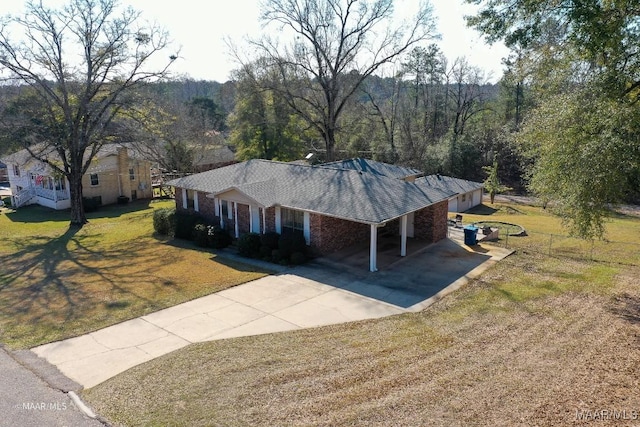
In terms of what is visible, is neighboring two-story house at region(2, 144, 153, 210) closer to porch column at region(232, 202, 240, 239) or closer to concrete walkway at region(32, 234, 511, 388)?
porch column at region(232, 202, 240, 239)

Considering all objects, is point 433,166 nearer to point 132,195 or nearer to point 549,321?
point 132,195

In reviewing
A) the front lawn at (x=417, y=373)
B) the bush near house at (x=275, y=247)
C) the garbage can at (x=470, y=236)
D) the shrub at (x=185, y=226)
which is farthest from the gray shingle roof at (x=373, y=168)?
the front lawn at (x=417, y=373)

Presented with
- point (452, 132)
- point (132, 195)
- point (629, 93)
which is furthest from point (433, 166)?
point (629, 93)

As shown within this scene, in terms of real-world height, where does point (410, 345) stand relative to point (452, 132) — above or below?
below

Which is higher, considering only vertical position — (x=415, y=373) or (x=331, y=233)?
(x=331, y=233)

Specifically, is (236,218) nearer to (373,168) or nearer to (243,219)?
(243,219)

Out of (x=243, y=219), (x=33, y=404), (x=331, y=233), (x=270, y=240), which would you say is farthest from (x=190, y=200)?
(x=33, y=404)
